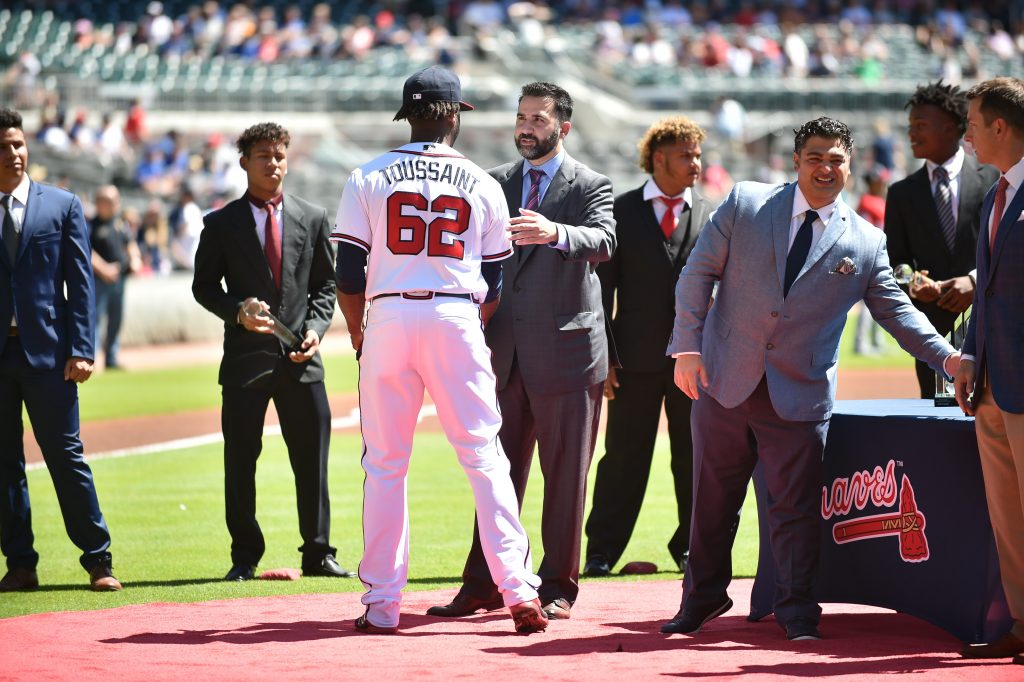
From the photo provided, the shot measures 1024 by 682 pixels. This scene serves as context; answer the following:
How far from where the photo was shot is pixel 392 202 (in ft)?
20.2

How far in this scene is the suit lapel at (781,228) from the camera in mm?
6223

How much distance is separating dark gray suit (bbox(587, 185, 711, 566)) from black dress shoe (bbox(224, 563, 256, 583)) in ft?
6.04

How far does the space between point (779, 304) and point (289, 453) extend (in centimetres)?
307

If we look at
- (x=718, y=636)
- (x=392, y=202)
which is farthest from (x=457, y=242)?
(x=718, y=636)

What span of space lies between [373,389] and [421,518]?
372 cm

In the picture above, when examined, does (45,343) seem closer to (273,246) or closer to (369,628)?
(273,246)

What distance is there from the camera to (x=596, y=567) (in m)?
8.12

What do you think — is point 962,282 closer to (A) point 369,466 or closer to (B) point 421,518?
(A) point 369,466

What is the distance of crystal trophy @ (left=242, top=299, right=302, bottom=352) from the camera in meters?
7.66

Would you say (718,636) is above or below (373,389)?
below

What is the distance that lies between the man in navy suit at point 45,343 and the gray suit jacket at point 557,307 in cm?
226

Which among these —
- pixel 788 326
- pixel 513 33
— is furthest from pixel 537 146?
pixel 513 33

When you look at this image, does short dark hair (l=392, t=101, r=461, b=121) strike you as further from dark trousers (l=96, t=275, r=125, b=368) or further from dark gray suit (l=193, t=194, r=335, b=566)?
dark trousers (l=96, t=275, r=125, b=368)

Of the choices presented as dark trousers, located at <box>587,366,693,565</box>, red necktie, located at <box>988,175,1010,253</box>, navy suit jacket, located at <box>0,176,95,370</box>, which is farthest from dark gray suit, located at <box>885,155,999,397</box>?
navy suit jacket, located at <box>0,176,95,370</box>
